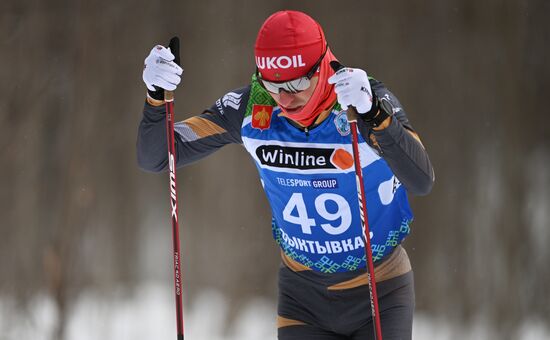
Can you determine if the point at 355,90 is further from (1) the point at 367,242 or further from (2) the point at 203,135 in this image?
(2) the point at 203,135

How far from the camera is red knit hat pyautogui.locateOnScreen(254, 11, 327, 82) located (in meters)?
2.46

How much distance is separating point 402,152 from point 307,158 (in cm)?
40

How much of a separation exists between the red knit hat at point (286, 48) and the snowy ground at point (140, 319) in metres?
2.46

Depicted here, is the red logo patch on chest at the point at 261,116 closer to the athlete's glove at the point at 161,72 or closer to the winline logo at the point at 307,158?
the winline logo at the point at 307,158

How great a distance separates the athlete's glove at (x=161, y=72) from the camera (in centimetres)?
251

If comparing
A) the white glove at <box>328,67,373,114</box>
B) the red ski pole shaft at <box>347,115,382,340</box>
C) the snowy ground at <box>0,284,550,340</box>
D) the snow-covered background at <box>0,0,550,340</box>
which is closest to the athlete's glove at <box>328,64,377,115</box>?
the white glove at <box>328,67,373,114</box>

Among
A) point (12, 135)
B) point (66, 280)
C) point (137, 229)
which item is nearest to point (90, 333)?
point (66, 280)

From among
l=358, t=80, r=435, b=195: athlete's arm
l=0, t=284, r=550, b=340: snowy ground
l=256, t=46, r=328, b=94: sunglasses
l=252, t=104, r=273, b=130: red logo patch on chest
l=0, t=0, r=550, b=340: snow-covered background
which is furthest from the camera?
l=0, t=284, r=550, b=340: snowy ground

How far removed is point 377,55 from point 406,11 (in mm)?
273

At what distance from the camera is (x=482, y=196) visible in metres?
4.52

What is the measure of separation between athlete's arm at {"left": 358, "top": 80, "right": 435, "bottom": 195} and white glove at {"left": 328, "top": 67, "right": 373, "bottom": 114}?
0.06 m

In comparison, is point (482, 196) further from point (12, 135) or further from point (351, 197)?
point (12, 135)

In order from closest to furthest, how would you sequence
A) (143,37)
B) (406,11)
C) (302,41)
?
(302,41) < (406,11) < (143,37)

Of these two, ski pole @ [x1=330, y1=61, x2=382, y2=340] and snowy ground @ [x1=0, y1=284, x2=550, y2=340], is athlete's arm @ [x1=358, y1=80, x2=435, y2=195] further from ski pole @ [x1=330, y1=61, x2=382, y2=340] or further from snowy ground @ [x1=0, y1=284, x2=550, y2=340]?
snowy ground @ [x1=0, y1=284, x2=550, y2=340]
